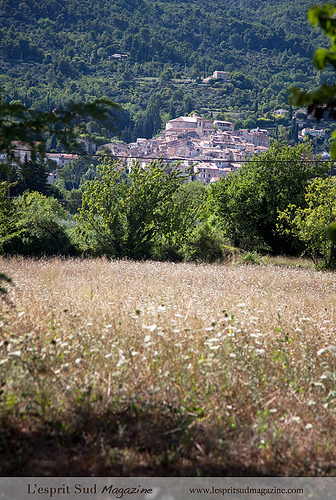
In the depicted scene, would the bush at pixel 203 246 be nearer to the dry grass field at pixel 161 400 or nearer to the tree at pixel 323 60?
the dry grass field at pixel 161 400

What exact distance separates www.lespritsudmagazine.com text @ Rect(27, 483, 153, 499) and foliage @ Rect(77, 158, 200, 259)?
17346 millimetres

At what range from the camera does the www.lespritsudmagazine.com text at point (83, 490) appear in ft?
9.57

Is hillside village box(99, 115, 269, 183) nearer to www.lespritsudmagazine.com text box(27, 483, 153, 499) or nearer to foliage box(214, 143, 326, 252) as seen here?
foliage box(214, 143, 326, 252)

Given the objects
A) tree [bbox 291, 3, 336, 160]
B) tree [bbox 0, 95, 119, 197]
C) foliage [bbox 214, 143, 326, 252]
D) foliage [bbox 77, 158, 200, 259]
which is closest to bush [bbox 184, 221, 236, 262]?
foliage [bbox 77, 158, 200, 259]

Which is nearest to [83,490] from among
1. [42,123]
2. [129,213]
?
[42,123]

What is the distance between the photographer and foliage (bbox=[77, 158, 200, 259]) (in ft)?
67.6

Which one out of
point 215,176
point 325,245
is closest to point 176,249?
point 325,245

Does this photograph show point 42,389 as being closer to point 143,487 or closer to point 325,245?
point 143,487

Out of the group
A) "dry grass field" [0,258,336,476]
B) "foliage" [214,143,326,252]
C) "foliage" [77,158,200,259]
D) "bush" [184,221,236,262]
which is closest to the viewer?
"dry grass field" [0,258,336,476]

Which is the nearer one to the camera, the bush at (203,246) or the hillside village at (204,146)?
the bush at (203,246)

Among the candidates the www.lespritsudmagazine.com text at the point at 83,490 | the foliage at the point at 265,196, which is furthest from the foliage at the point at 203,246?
the www.lespritsudmagazine.com text at the point at 83,490

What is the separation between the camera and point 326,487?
3086 mm

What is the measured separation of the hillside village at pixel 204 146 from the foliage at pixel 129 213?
5113 inches

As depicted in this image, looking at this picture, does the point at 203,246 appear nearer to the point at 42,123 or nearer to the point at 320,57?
the point at 42,123
